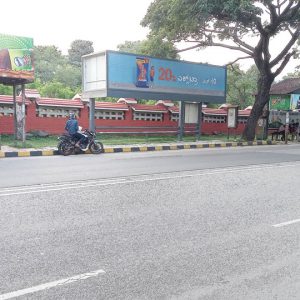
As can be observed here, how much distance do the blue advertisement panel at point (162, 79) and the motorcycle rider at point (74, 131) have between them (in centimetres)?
432

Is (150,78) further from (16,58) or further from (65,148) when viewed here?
(65,148)

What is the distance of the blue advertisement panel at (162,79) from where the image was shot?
19422 millimetres

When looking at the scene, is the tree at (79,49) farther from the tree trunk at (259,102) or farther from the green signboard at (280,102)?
the tree trunk at (259,102)

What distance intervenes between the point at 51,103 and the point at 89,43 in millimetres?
55698

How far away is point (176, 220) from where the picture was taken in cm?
573

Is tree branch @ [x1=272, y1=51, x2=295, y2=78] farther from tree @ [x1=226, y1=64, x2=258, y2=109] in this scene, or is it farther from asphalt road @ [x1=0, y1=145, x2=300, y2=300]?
asphalt road @ [x1=0, y1=145, x2=300, y2=300]

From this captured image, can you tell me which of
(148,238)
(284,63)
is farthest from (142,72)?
(148,238)

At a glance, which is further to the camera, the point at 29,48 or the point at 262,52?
the point at 262,52

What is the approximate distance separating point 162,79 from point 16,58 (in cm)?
769

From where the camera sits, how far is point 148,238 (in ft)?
16.0

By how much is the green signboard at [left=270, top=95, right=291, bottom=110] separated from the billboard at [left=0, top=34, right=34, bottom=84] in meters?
18.0

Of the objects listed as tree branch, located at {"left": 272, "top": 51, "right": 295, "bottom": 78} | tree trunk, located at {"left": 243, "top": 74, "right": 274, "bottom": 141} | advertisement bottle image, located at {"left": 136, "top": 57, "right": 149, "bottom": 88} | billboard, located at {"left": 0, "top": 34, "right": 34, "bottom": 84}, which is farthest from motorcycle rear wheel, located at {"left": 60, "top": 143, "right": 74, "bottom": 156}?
tree branch, located at {"left": 272, "top": 51, "right": 295, "bottom": 78}

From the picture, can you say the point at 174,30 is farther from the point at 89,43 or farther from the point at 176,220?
the point at 89,43

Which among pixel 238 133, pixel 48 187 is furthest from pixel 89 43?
pixel 48 187
